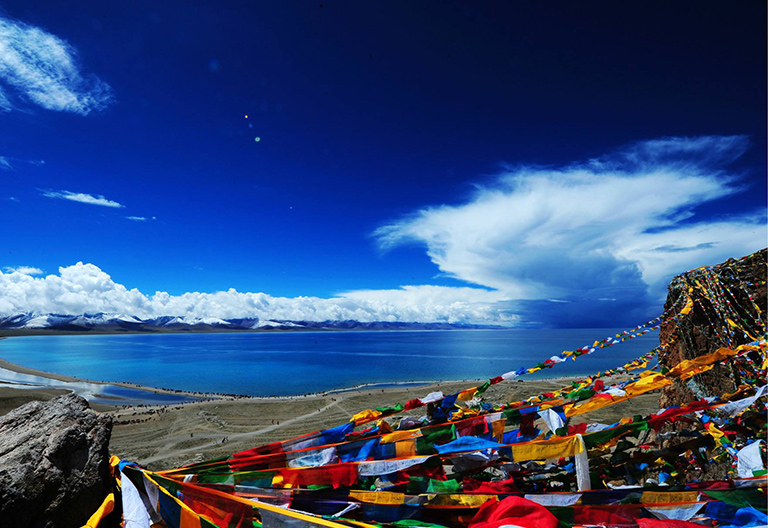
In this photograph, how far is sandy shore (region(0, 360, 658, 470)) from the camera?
60.8 ft

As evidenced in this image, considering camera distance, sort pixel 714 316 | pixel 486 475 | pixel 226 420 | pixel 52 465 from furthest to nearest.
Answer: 1. pixel 226 420
2. pixel 714 316
3. pixel 486 475
4. pixel 52 465

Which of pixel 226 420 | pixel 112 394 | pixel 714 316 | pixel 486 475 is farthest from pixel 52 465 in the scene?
pixel 112 394

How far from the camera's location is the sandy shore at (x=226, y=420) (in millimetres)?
18547

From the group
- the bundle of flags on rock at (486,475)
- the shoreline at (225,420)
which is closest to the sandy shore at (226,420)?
the shoreline at (225,420)

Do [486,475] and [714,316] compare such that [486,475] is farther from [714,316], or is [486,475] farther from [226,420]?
[226,420]

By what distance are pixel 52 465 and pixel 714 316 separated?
8911mm

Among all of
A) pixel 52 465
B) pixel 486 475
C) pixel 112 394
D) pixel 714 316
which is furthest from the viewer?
pixel 112 394

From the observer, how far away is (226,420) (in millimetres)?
25656

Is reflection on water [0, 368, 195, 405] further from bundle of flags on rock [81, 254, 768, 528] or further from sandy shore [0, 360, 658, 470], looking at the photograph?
bundle of flags on rock [81, 254, 768, 528]

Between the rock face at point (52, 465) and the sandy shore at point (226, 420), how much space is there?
11.3 metres

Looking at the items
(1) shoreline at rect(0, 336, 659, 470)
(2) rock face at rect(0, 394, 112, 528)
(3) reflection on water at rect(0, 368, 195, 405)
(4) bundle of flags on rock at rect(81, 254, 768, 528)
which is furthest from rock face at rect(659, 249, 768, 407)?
(3) reflection on water at rect(0, 368, 195, 405)

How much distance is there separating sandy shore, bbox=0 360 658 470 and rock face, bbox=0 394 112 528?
443 inches

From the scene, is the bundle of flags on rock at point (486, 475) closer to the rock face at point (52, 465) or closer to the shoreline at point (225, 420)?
the rock face at point (52, 465)

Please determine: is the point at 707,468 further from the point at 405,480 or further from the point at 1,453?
the point at 1,453
